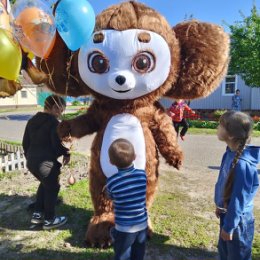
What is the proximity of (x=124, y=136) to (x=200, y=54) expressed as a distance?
4.41 feet

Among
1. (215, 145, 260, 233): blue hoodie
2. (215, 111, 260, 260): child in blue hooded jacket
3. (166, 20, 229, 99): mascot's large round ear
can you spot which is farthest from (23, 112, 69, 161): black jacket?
(215, 145, 260, 233): blue hoodie

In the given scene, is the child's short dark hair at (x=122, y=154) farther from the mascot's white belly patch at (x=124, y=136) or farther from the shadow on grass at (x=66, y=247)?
the shadow on grass at (x=66, y=247)

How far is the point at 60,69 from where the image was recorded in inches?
166

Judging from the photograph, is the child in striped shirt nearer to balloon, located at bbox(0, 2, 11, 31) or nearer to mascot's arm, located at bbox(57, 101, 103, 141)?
mascot's arm, located at bbox(57, 101, 103, 141)

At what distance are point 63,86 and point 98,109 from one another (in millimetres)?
633

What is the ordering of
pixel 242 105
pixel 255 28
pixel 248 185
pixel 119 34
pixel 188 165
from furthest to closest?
pixel 242 105, pixel 255 28, pixel 188 165, pixel 119 34, pixel 248 185

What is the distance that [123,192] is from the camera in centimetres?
271

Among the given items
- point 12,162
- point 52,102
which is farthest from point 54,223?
point 12,162

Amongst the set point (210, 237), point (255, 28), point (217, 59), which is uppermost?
point (255, 28)

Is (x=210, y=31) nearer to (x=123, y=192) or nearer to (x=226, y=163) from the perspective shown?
(x=226, y=163)

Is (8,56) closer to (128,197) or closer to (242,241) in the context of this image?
(128,197)

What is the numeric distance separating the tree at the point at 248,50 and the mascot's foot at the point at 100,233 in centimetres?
1348

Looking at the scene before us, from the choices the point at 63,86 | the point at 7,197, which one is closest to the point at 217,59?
the point at 63,86

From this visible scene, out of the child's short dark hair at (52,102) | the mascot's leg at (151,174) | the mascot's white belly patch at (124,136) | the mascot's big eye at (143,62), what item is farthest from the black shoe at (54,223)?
the mascot's big eye at (143,62)
